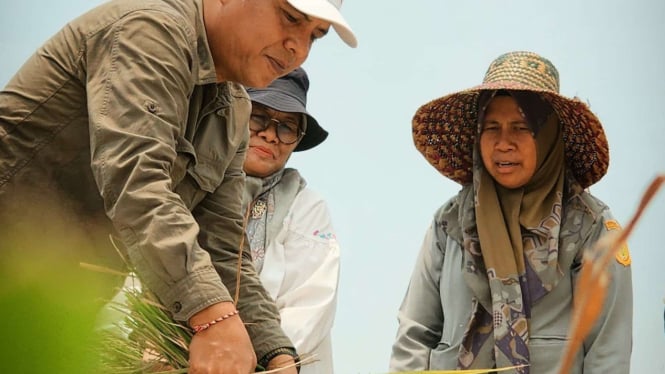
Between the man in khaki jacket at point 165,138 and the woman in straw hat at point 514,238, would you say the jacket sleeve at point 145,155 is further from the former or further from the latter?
the woman in straw hat at point 514,238

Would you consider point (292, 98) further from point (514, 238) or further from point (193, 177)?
point (193, 177)

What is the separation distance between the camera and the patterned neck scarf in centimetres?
208

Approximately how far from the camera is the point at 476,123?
2.14m

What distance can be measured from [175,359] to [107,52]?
1.15 feet

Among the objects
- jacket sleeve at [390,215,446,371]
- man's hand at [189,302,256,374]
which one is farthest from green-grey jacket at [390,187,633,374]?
man's hand at [189,302,256,374]

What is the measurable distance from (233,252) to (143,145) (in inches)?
15.2

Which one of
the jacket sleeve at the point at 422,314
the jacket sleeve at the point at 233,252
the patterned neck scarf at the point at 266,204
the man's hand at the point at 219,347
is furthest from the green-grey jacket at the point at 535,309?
the man's hand at the point at 219,347

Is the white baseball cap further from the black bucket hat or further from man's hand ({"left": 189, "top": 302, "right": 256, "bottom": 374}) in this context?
the black bucket hat

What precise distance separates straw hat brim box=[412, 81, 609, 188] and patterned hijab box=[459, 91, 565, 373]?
0.04 metres

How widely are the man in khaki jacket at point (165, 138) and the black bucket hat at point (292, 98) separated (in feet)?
2.79

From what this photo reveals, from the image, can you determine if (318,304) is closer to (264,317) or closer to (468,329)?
(468,329)

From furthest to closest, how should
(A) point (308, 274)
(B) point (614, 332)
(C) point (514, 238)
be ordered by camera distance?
(A) point (308, 274) < (C) point (514, 238) < (B) point (614, 332)

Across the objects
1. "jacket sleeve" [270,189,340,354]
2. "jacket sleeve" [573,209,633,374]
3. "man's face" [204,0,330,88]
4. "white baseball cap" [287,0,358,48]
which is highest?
"white baseball cap" [287,0,358,48]

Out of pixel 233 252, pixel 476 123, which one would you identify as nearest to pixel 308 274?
pixel 476 123
